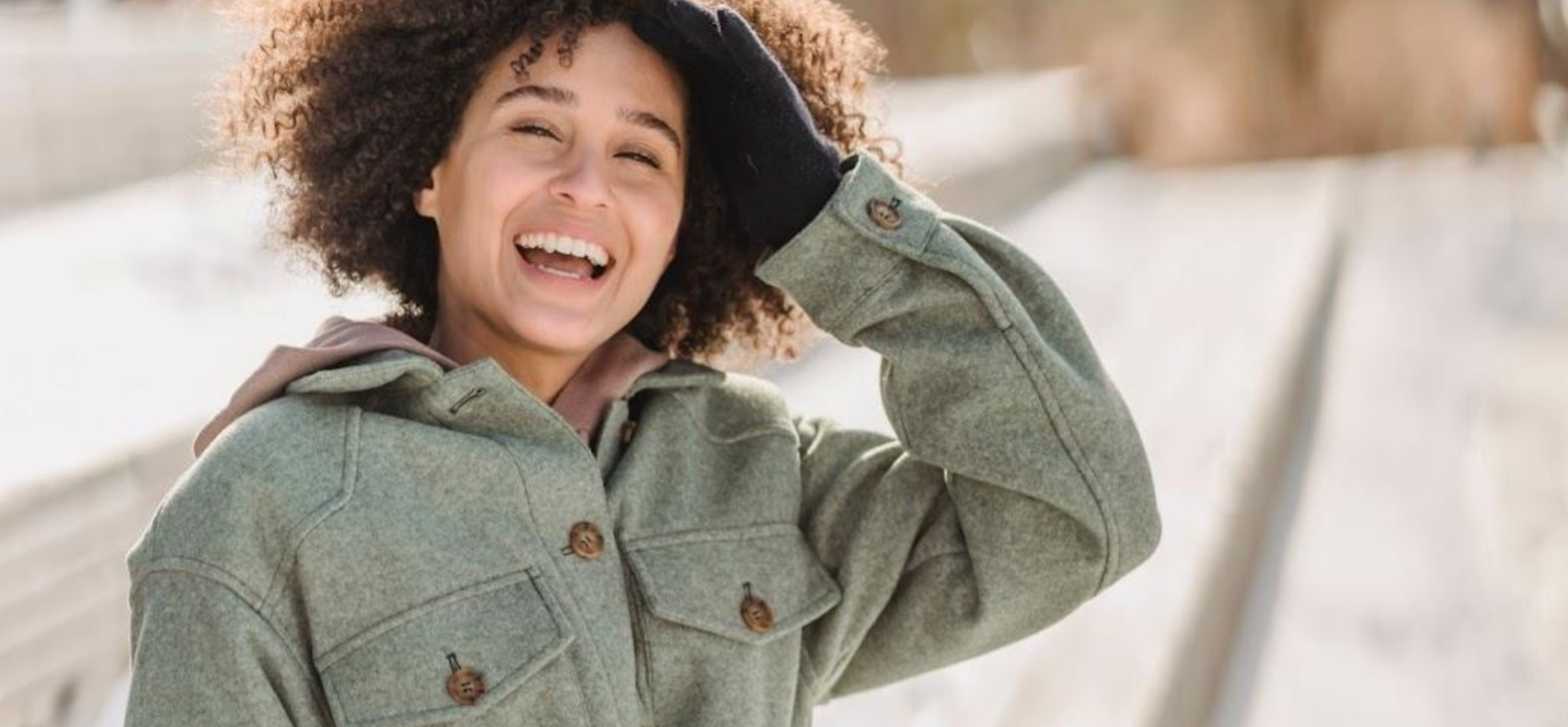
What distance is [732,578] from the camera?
2.17 m

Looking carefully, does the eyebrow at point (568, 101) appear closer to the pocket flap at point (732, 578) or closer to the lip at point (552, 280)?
the lip at point (552, 280)

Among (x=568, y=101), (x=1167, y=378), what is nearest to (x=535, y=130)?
(x=568, y=101)

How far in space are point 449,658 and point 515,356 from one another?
0.38 metres

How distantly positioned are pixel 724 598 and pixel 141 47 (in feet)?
28.9

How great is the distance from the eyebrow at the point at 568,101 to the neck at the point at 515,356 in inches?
8.9

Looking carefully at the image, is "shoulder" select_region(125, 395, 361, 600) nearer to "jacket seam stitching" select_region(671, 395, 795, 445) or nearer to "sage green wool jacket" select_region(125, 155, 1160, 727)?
"sage green wool jacket" select_region(125, 155, 1160, 727)

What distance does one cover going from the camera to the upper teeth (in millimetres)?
2133

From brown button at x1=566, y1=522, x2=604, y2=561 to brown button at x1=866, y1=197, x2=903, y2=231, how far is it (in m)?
0.42

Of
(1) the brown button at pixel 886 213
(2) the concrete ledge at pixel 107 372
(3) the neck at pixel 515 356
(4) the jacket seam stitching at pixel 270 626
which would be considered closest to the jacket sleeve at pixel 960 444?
(1) the brown button at pixel 886 213

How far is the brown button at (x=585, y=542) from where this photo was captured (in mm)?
2068

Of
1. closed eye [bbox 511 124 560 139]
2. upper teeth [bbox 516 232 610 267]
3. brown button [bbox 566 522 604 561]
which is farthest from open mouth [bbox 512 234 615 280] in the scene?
brown button [bbox 566 522 604 561]

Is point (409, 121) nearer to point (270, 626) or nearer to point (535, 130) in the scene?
point (535, 130)

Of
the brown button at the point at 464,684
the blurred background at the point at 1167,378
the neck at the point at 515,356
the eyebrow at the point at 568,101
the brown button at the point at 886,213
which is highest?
the eyebrow at the point at 568,101

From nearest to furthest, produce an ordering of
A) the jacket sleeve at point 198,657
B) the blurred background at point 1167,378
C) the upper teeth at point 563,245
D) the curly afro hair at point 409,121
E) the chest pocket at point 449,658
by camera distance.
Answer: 1. the jacket sleeve at point 198,657
2. the chest pocket at point 449,658
3. the upper teeth at point 563,245
4. the curly afro hair at point 409,121
5. the blurred background at point 1167,378
